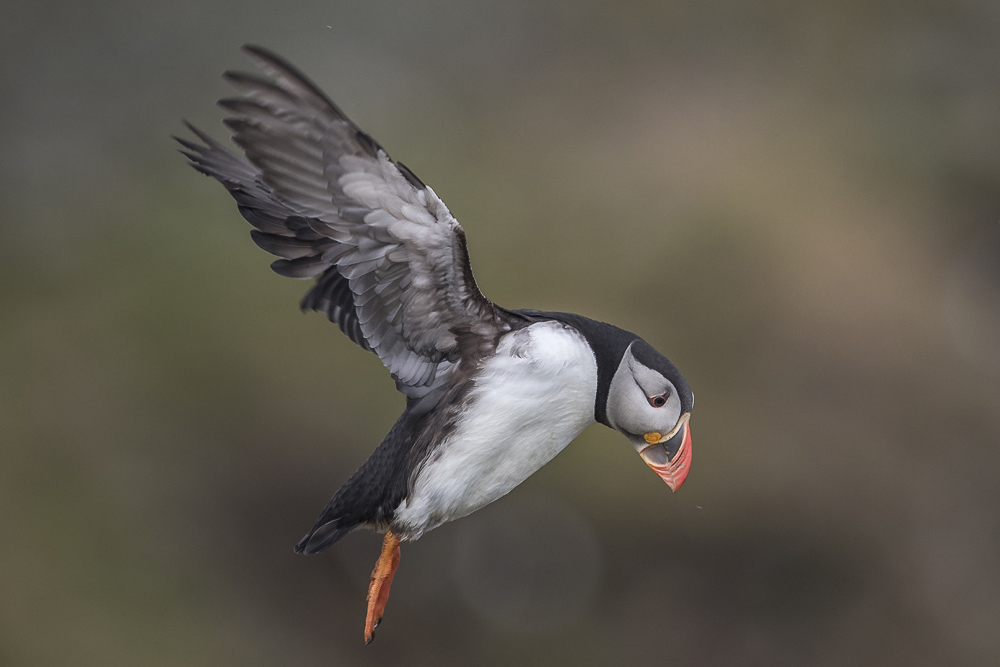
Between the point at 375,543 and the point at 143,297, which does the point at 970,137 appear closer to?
the point at 375,543

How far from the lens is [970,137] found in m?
5.30

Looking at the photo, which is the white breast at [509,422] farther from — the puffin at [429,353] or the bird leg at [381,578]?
the bird leg at [381,578]

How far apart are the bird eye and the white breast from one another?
Result: 14cm

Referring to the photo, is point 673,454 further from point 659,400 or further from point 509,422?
point 509,422

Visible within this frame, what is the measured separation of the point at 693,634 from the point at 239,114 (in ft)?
11.2

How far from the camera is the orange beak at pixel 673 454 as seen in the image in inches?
83.3

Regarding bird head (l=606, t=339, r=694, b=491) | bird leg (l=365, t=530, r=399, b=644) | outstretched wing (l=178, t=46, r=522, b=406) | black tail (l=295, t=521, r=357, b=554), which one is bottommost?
bird leg (l=365, t=530, r=399, b=644)

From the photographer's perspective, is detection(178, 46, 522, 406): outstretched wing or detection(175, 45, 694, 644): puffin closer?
detection(178, 46, 522, 406): outstretched wing

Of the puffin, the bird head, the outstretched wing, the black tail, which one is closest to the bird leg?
the puffin

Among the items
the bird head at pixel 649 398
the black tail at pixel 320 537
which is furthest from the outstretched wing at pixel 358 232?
the black tail at pixel 320 537

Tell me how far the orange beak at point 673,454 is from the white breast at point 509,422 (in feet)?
0.59

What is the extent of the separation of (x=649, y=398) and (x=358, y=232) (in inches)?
30.9

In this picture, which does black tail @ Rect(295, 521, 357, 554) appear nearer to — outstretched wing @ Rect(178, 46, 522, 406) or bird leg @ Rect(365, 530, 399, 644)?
bird leg @ Rect(365, 530, 399, 644)

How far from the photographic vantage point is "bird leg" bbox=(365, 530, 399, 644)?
88.7 inches
